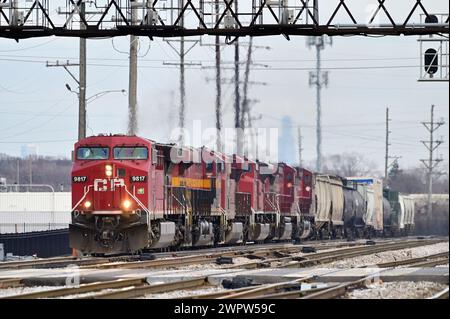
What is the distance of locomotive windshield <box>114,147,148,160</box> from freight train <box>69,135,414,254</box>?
3 centimetres

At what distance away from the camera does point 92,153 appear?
107ft

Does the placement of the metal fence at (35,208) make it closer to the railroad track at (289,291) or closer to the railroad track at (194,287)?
the railroad track at (194,287)

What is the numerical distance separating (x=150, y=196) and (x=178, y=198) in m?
3.13

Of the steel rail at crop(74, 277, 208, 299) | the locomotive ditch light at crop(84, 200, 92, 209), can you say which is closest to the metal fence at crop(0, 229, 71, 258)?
the locomotive ditch light at crop(84, 200, 92, 209)

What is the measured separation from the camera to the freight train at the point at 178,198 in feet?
105

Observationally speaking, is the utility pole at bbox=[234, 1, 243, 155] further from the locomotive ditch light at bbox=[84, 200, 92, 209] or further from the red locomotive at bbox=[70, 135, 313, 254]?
the locomotive ditch light at bbox=[84, 200, 92, 209]

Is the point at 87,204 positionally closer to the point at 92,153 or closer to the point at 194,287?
the point at 92,153

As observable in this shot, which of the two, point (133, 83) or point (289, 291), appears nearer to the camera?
point (289, 291)

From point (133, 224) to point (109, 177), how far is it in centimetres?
175

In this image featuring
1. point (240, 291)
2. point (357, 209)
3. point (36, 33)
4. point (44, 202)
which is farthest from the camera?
point (44, 202)

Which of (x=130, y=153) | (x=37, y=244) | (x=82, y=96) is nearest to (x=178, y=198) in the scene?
(x=130, y=153)

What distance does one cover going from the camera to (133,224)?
31.8m
